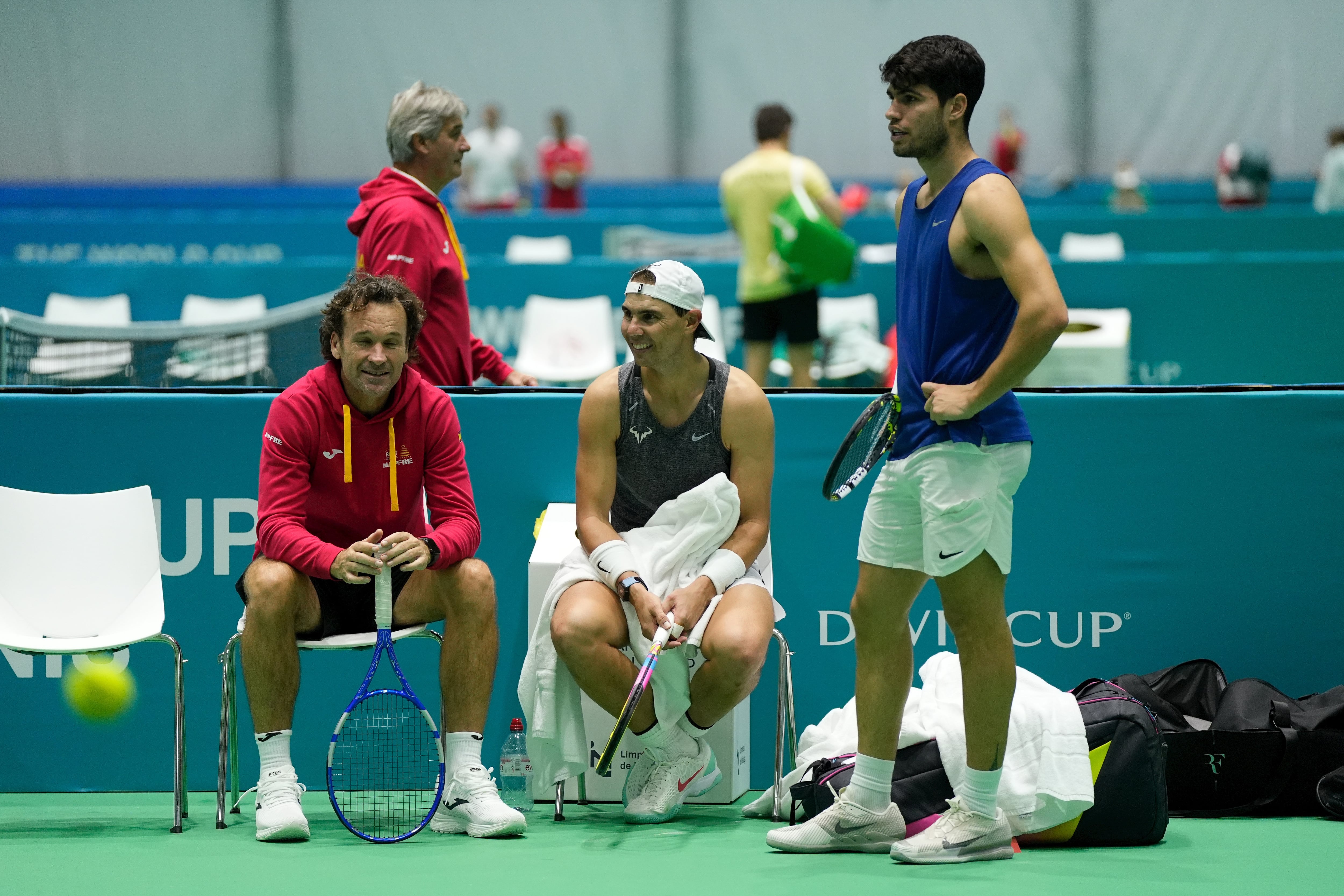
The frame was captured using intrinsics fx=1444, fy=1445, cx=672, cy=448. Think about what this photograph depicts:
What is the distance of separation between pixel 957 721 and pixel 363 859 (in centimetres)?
156

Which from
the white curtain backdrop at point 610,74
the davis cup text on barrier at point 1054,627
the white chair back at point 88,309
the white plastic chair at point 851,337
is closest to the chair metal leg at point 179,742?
the davis cup text on barrier at point 1054,627

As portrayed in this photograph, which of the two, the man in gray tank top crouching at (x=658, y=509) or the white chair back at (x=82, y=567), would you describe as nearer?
the man in gray tank top crouching at (x=658, y=509)

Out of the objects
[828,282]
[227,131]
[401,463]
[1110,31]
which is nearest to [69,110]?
[227,131]

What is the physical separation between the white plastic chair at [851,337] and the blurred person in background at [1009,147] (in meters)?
9.09

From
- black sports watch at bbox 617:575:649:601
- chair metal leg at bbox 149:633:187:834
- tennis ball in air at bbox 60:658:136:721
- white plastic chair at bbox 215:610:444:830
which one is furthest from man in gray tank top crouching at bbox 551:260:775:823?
tennis ball in air at bbox 60:658:136:721

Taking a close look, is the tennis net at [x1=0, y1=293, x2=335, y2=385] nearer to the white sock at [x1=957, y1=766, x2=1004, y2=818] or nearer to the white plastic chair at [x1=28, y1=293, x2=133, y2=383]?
the white plastic chair at [x1=28, y1=293, x2=133, y2=383]

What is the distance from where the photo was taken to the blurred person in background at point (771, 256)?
8000mm

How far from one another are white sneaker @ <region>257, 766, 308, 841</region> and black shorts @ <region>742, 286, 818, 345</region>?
4.83m

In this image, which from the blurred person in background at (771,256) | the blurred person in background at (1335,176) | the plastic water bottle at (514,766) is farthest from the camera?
the blurred person in background at (1335,176)

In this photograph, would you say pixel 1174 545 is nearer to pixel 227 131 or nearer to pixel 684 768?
pixel 684 768

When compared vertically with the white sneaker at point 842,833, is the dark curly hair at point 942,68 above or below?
above

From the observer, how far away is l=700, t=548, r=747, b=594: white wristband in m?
3.87

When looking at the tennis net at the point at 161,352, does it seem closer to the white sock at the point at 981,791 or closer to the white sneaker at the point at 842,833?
the white sneaker at the point at 842,833

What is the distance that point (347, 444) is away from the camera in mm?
3877
